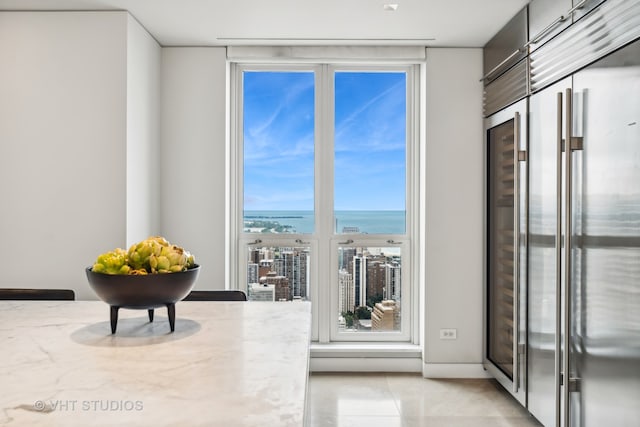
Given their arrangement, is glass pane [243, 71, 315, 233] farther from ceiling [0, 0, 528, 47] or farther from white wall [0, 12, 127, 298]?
white wall [0, 12, 127, 298]

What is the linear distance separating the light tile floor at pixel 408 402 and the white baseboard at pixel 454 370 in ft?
0.17

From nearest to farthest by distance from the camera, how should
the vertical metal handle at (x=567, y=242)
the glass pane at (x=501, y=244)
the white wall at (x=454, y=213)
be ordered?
the vertical metal handle at (x=567, y=242) < the glass pane at (x=501, y=244) < the white wall at (x=454, y=213)

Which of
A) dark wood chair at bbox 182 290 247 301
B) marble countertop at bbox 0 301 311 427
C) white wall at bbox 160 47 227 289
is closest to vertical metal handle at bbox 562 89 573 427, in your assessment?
marble countertop at bbox 0 301 311 427

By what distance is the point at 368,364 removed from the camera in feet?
12.8

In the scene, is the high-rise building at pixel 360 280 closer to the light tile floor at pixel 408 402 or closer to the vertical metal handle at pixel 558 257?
the light tile floor at pixel 408 402

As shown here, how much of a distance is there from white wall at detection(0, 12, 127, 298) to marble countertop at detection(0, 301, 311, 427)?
137cm

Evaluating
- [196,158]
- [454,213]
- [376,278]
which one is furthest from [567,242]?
[196,158]

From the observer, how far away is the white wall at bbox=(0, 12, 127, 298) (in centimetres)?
302


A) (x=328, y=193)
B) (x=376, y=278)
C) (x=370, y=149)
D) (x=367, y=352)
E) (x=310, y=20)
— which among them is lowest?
(x=367, y=352)

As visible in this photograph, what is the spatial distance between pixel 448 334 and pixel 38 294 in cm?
269

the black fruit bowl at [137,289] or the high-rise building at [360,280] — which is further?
the high-rise building at [360,280]

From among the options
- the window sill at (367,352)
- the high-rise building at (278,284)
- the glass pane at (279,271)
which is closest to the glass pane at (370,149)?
the glass pane at (279,271)

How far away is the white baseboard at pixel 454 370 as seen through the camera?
3787 mm

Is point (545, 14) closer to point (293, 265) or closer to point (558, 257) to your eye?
point (558, 257)
